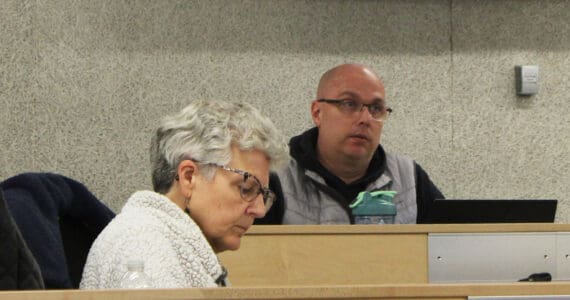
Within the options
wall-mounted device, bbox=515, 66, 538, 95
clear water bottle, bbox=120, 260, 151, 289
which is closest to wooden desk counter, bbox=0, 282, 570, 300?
clear water bottle, bbox=120, 260, 151, 289

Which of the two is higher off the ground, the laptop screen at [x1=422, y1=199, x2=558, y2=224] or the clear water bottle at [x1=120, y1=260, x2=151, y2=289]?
the clear water bottle at [x1=120, y1=260, x2=151, y2=289]

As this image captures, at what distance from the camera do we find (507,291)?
5.13ft

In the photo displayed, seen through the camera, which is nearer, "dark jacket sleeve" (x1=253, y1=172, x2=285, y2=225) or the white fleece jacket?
the white fleece jacket

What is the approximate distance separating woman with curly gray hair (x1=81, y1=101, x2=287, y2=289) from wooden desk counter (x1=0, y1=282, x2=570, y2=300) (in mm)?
623

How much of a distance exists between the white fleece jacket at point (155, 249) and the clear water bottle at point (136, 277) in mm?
23

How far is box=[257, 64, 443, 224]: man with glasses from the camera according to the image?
382 cm

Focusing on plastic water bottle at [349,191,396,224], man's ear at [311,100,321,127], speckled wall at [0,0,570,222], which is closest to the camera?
plastic water bottle at [349,191,396,224]

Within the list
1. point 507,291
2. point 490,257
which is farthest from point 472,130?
point 507,291

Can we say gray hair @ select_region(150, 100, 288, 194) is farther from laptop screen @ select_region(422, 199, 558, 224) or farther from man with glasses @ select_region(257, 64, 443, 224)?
man with glasses @ select_region(257, 64, 443, 224)

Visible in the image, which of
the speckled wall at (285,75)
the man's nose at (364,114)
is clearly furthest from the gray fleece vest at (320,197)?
the speckled wall at (285,75)

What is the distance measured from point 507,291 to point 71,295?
0.58 meters

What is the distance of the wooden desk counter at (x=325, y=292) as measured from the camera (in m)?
1.47

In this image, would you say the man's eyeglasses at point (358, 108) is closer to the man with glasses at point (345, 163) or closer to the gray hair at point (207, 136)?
the man with glasses at point (345, 163)

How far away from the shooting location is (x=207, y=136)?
7.41ft
